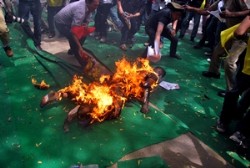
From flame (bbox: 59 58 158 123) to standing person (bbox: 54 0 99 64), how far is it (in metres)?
1.11

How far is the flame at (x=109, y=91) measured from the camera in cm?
472

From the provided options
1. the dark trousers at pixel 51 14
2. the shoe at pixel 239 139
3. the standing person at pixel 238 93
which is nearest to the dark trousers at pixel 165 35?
the standing person at pixel 238 93

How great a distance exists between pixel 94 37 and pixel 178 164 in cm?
652

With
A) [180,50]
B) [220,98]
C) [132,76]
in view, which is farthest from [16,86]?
[180,50]

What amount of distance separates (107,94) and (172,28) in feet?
13.6

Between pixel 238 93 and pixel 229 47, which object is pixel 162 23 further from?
pixel 238 93

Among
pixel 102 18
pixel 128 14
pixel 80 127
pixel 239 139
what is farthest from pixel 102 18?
pixel 239 139

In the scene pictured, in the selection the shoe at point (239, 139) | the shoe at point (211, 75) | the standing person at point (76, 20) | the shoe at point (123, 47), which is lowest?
the shoe at point (211, 75)

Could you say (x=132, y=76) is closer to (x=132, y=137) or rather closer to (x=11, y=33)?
(x=132, y=137)

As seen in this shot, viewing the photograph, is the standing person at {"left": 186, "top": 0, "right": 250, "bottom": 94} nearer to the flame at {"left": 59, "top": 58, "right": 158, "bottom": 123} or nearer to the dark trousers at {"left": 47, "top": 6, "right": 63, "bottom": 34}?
the flame at {"left": 59, "top": 58, "right": 158, "bottom": 123}

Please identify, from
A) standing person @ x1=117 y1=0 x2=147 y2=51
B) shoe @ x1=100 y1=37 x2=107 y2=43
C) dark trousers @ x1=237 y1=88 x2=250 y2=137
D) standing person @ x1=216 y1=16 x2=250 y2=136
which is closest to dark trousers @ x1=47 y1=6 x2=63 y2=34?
shoe @ x1=100 y1=37 x2=107 y2=43

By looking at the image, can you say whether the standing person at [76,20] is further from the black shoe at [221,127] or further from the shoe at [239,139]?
the shoe at [239,139]

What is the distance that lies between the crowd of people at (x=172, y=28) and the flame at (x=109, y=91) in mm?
1428

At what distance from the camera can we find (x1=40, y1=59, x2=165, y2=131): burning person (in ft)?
15.2
